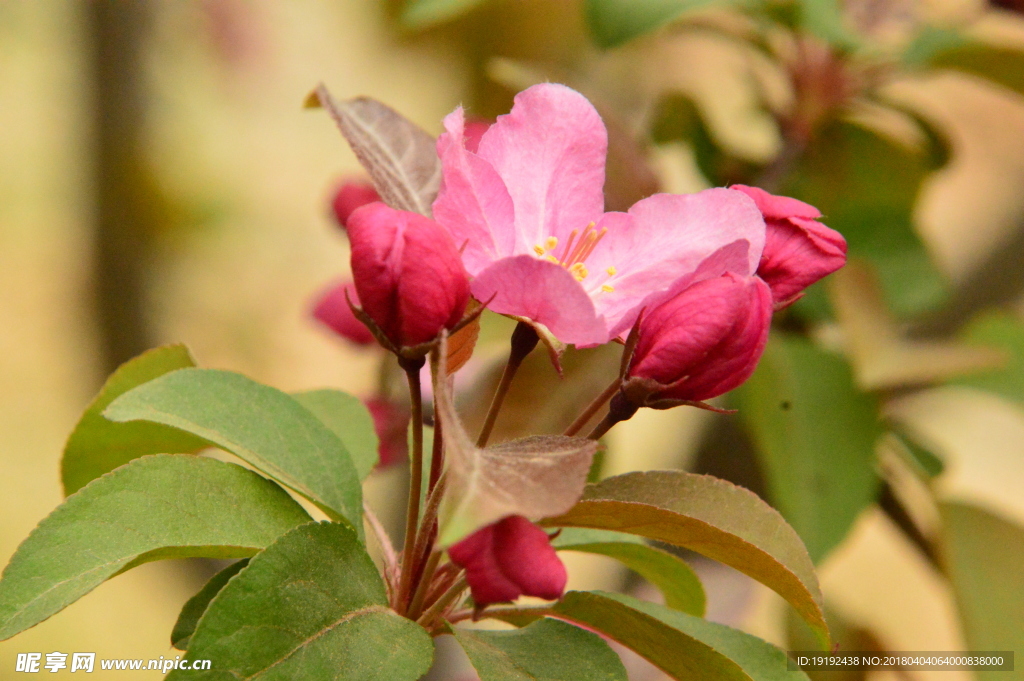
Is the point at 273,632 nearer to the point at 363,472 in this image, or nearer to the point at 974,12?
the point at 363,472

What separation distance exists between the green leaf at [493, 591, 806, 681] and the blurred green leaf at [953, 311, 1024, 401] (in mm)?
838

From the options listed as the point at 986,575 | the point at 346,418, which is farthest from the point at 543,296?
the point at 986,575

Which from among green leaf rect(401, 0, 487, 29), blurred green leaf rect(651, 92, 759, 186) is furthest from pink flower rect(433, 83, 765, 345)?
blurred green leaf rect(651, 92, 759, 186)

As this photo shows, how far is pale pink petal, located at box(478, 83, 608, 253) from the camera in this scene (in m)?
0.46

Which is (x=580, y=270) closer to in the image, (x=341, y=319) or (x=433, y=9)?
(x=341, y=319)

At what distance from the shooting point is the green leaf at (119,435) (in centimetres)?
55

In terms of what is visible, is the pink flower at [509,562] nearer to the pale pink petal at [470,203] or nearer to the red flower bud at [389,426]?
the pale pink petal at [470,203]

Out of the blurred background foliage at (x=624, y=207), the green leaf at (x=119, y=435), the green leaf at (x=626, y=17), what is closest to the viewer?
the green leaf at (x=119, y=435)

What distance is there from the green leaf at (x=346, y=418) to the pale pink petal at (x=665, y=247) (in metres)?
0.22

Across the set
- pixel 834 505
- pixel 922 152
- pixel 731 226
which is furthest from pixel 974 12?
pixel 731 226

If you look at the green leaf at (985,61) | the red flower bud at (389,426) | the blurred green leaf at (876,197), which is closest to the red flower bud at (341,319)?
the red flower bud at (389,426)

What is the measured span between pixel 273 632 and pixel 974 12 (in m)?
1.46

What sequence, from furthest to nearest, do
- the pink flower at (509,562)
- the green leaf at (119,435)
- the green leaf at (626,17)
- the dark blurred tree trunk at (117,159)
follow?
the dark blurred tree trunk at (117,159) < the green leaf at (626,17) < the green leaf at (119,435) < the pink flower at (509,562)

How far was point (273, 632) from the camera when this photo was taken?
14.5 inches
